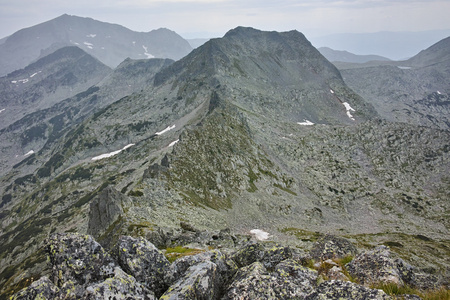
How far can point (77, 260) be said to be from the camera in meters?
13.6

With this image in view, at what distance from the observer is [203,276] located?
41.3 feet

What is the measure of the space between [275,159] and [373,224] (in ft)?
144

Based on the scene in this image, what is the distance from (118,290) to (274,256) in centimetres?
954

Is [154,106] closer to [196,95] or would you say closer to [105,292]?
[196,95]

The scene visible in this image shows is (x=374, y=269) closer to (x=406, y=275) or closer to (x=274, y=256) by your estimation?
(x=406, y=275)

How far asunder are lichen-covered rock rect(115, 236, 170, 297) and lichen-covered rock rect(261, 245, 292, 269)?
20.4 ft

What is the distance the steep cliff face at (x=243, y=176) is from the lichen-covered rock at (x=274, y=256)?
84.3 feet

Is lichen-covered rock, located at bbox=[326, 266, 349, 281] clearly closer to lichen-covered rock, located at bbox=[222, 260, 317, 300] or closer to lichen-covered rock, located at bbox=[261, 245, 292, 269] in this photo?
lichen-covered rock, located at bbox=[222, 260, 317, 300]

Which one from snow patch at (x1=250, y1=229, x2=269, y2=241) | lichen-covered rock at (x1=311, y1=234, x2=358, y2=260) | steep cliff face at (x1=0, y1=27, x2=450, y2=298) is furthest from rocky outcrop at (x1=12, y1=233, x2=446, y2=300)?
snow patch at (x1=250, y1=229, x2=269, y2=241)

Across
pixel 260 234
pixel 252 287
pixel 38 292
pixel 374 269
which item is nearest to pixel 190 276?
pixel 252 287

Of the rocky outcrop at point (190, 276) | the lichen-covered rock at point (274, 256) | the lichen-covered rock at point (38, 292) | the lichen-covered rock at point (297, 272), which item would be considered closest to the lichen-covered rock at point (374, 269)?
the rocky outcrop at point (190, 276)

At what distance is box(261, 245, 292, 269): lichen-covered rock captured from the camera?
16.4m

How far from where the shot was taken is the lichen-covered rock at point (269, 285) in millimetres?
11750

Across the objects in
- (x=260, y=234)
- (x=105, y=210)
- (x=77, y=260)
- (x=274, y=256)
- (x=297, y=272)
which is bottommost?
(x=260, y=234)
